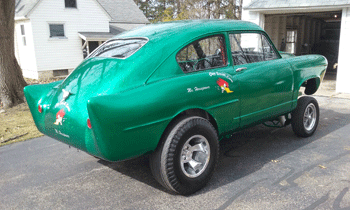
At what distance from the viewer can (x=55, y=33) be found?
18953mm

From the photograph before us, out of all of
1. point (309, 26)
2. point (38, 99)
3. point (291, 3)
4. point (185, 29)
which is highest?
point (291, 3)

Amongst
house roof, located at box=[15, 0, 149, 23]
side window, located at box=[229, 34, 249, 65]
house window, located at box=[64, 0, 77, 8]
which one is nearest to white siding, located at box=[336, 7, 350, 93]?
side window, located at box=[229, 34, 249, 65]

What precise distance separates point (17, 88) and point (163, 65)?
24.0 ft

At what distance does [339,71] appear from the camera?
956 cm

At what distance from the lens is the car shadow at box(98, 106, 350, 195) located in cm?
385

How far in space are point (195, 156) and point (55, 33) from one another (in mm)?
17980

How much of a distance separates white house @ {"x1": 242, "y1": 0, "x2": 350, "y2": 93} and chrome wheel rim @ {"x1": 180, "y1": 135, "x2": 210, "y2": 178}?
25.8ft

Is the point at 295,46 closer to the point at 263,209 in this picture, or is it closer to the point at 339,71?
the point at 339,71

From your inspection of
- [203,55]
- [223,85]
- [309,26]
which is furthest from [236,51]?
[309,26]

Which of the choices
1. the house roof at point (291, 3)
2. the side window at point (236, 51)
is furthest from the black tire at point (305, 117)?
the house roof at point (291, 3)

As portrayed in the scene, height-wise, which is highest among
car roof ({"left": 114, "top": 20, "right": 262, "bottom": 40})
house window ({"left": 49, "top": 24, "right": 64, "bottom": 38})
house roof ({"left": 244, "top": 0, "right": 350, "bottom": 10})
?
house roof ({"left": 244, "top": 0, "right": 350, "bottom": 10})

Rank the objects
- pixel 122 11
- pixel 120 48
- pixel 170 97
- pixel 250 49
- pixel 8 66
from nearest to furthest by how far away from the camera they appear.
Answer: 1. pixel 170 97
2. pixel 120 48
3. pixel 250 49
4. pixel 8 66
5. pixel 122 11

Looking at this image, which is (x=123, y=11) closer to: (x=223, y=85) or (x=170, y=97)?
(x=223, y=85)

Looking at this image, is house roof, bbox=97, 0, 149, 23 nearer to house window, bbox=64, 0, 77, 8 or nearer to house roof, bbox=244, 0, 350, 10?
house window, bbox=64, 0, 77, 8
